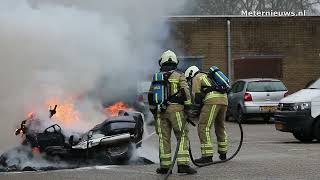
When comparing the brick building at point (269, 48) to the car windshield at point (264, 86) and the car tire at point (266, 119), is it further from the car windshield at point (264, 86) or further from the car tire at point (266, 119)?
the car tire at point (266, 119)

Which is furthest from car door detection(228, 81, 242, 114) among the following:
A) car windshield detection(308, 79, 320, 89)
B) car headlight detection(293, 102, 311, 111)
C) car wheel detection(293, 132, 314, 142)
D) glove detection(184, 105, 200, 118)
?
glove detection(184, 105, 200, 118)

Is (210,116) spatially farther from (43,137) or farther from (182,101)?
(43,137)

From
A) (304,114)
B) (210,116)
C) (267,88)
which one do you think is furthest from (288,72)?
(210,116)

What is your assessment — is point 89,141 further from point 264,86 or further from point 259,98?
point 264,86

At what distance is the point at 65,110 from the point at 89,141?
0.64 meters

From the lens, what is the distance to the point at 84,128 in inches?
381

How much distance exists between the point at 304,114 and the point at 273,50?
521 inches

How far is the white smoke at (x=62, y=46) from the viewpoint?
891 centimetres

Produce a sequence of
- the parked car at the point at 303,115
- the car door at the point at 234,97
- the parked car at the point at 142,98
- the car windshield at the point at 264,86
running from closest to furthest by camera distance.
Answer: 1. the parked car at the point at 142,98
2. the parked car at the point at 303,115
3. the car windshield at the point at 264,86
4. the car door at the point at 234,97

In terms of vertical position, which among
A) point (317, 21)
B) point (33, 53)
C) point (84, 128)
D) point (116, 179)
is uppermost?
point (317, 21)

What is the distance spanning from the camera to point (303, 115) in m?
13.4

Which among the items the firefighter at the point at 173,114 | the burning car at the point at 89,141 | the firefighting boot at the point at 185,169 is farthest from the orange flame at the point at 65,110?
the firefighting boot at the point at 185,169

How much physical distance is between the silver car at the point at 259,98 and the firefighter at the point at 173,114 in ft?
39.0

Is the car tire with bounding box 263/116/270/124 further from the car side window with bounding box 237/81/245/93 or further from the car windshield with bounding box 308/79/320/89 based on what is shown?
the car windshield with bounding box 308/79/320/89
